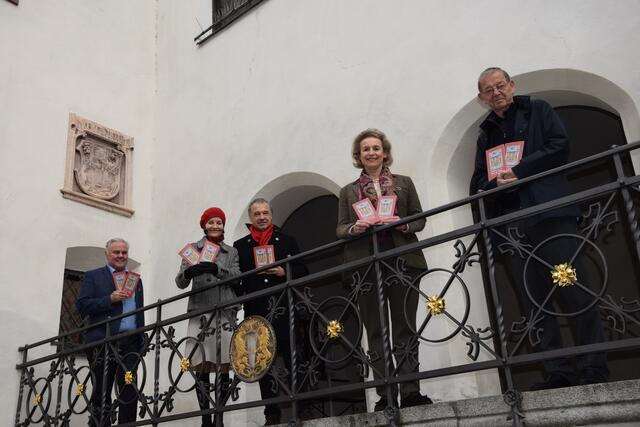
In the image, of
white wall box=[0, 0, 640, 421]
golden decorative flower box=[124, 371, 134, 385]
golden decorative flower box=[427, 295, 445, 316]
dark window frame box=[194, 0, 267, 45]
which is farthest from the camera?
dark window frame box=[194, 0, 267, 45]

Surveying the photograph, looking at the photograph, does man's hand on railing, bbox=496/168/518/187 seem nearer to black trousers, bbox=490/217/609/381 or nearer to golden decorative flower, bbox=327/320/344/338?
black trousers, bbox=490/217/609/381

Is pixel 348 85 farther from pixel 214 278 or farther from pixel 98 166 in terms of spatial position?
pixel 98 166

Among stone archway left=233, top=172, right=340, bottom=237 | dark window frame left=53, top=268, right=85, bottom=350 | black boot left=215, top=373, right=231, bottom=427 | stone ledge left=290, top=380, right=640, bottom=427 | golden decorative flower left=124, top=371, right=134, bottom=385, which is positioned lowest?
stone ledge left=290, top=380, right=640, bottom=427

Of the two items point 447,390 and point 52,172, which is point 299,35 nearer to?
point 52,172

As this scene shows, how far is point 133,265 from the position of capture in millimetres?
9273

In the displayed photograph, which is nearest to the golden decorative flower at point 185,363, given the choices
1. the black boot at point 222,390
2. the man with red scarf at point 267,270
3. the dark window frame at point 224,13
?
the black boot at point 222,390

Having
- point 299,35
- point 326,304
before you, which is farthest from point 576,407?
point 299,35

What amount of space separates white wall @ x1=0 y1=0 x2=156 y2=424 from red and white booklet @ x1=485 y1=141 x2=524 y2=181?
5.87 m

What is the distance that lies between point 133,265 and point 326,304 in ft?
17.4

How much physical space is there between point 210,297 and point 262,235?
69 centimetres

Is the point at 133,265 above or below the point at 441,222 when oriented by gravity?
above

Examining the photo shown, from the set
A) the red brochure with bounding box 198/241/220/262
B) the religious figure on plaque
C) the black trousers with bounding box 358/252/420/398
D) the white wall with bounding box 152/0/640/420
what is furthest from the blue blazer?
the black trousers with bounding box 358/252/420/398

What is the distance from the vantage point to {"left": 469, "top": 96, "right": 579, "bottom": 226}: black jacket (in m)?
4.12

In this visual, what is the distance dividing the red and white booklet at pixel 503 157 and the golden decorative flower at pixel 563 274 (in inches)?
36.5
